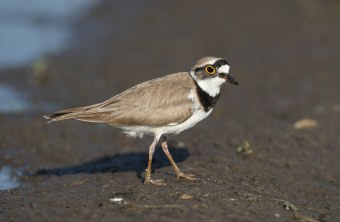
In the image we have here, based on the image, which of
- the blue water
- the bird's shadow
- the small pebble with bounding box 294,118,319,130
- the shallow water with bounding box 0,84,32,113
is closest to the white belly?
the bird's shadow

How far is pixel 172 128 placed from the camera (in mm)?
7535

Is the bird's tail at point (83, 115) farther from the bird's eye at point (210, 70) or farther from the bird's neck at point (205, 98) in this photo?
the bird's eye at point (210, 70)

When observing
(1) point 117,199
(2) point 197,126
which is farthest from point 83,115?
(2) point 197,126

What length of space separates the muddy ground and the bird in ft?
2.32

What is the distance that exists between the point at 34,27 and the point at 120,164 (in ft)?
29.9

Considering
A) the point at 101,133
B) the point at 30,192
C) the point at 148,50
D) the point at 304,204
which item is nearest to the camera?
the point at 304,204

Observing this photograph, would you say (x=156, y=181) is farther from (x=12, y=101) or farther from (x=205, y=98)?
(x=12, y=101)

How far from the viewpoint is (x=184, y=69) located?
13.7 meters

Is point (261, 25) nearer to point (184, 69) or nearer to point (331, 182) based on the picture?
point (184, 69)

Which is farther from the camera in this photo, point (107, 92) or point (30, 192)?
point (107, 92)

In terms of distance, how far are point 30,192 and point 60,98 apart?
4.65m

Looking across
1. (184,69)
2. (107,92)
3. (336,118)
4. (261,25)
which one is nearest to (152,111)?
(336,118)

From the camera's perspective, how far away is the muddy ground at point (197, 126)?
22.1ft

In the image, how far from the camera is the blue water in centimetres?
1494
